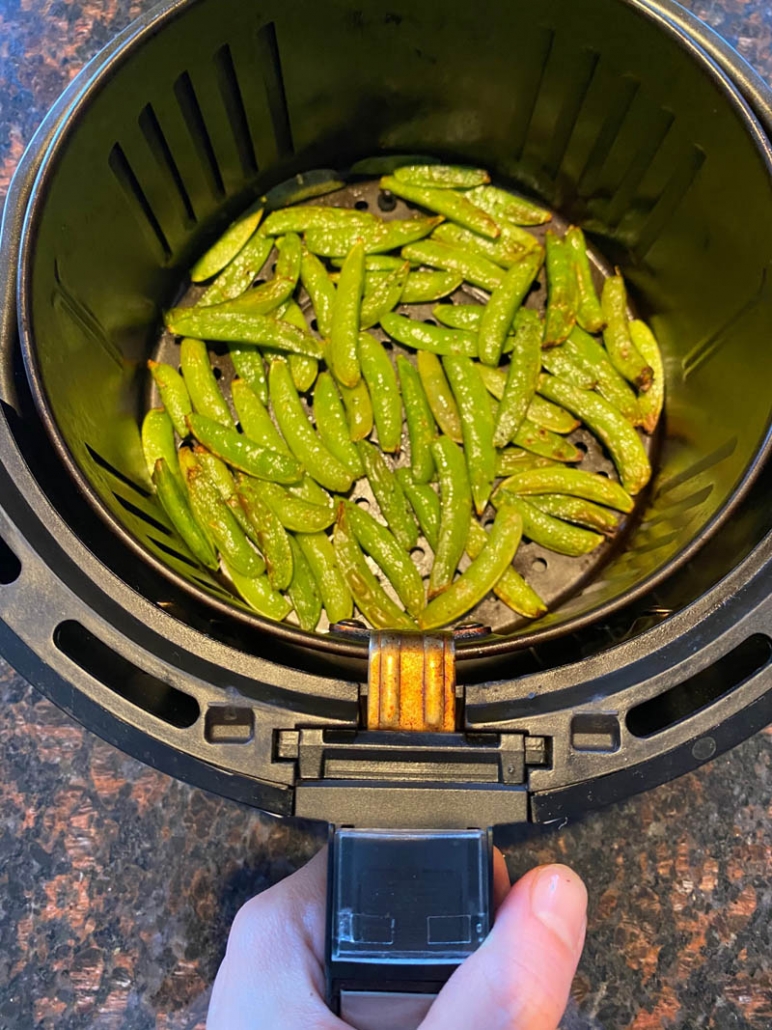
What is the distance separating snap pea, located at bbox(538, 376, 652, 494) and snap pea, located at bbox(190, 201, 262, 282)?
0.50m

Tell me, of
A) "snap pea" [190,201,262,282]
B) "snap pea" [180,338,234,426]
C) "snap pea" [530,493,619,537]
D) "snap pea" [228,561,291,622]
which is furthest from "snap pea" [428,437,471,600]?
"snap pea" [190,201,262,282]

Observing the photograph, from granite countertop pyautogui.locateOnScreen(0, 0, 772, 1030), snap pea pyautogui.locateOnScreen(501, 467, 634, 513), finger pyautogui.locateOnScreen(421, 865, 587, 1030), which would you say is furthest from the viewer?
snap pea pyautogui.locateOnScreen(501, 467, 634, 513)

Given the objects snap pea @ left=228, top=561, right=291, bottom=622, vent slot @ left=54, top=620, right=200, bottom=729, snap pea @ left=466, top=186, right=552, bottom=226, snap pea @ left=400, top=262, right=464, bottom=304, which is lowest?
snap pea @ left=228, top=561, right=291, bottom=622

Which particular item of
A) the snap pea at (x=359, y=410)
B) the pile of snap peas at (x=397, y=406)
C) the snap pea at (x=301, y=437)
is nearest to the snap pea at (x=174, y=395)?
the pile of snap peas at (x=397, y=406)

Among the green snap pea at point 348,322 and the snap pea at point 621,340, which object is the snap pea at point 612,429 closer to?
the snap pea at point 621,340

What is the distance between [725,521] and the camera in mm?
740

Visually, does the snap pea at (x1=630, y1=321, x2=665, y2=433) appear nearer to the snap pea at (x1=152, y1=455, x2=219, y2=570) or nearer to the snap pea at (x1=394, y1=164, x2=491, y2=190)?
the snap pea at (x1=394, y1=164, x2=491, y2=190)

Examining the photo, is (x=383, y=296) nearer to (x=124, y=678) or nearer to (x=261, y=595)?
(x=261, y=595)

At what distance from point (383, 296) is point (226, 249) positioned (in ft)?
0.82

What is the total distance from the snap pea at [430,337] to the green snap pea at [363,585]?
10.6 inches

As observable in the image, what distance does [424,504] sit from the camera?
107 centimetres

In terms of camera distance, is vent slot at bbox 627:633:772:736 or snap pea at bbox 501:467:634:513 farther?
snap pea at bbox 501:467:634:513

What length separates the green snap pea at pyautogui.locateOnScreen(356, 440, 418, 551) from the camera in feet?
3.53

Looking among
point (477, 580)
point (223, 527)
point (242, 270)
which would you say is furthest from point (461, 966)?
point (242, 270)
